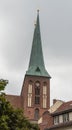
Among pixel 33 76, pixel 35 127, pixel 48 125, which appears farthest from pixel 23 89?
pixel 35 127

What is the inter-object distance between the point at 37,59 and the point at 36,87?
10.2 metres

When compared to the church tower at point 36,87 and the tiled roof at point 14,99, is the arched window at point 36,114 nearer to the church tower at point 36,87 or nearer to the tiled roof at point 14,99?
the church tower at point 36,87

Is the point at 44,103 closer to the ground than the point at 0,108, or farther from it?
farther from it

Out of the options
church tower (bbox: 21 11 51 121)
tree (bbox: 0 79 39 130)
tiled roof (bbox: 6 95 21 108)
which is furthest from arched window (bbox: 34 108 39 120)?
tree (bbox: 0 79 39 130)

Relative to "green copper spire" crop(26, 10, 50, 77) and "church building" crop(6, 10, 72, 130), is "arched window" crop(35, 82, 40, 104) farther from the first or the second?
"green copper spire" crop(26, 10, 50, 77)

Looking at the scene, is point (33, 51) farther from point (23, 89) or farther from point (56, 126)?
point (56, 126)

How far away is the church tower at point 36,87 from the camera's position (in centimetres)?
11531

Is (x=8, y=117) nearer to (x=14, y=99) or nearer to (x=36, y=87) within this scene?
(x=36, y=87)

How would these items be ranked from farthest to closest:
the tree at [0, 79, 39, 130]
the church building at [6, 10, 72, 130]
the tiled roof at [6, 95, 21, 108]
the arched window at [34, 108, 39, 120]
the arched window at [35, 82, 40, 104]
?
the tiled roof at [6, 95, 21, 108] < the arched window at [35, 82, 40, 104] < the church building at [6, 10, 72, 130] < the arched window at [34, 108, 39, 120] < the tree at [0, 79, 39, 130]

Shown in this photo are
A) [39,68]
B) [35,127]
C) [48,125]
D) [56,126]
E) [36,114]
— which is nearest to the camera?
[35,127]

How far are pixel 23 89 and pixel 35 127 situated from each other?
276 feet

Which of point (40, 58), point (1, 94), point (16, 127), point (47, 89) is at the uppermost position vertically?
point (40, 58)

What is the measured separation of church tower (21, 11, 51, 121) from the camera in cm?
11531

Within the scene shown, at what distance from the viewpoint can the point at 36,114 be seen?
11438cm
